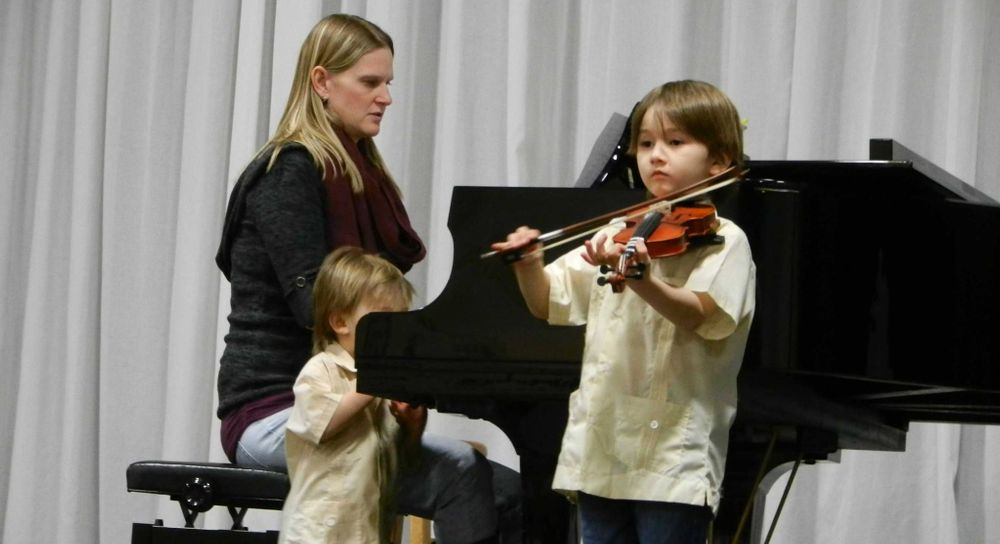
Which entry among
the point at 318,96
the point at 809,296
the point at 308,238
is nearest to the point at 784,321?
the point at 809,296

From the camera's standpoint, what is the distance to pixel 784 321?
2.01 metres

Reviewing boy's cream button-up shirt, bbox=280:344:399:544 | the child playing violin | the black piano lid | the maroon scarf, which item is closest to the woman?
the maroon scarf

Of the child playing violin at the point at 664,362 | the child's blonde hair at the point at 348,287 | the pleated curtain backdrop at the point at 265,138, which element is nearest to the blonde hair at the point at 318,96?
the child's blonde hair at the point at 348,287

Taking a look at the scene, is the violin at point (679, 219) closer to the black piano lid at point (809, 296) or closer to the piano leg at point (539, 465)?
the black piano lid at point (809, 296)

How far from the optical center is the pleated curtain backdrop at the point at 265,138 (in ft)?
12.1

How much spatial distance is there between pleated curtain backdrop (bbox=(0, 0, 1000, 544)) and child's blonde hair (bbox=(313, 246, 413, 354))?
1.61m

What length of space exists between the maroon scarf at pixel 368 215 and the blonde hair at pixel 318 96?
0.03 metres

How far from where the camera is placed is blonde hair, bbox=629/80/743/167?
182 cm

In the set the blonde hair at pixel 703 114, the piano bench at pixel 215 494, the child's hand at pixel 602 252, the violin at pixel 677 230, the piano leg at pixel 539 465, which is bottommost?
the piano bench at pixel 215 494

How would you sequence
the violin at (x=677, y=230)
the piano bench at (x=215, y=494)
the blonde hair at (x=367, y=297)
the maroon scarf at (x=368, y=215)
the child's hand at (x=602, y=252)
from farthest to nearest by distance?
the maroon scarf at (x=368, y=215) → the piano bench at (x=215, y=494) → the blonde hair at (x=367, y=297) → the violin at (x=677, y=230) → the child's hand at (x=602, y=252)

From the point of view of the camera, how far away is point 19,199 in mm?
4645

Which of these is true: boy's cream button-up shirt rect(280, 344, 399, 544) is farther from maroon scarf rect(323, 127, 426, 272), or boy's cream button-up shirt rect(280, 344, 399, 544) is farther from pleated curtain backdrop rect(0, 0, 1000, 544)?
pleated curtain backdrop rect(0, 0, 1000, 544)

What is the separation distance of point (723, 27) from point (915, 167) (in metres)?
1.82

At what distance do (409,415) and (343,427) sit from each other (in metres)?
0.12
